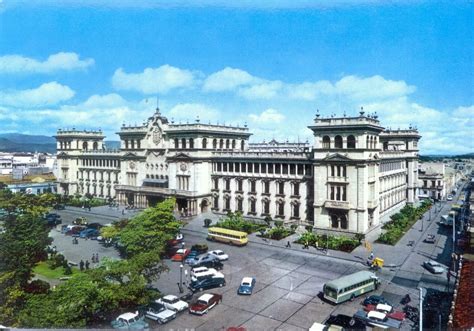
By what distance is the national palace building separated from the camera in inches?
2277

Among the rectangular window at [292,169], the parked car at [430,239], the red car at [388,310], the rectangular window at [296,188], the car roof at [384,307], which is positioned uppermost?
the rectangular window at [292,169]

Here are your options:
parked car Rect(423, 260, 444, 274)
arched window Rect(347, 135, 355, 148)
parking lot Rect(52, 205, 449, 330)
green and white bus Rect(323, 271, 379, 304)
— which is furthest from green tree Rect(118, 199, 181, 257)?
parked car Rect(423, 260, 444, 274)

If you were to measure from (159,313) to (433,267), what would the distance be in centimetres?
3031

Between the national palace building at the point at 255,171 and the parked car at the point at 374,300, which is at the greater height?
Result: the national palace building at the point at 255,171

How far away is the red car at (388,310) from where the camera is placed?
103 feet

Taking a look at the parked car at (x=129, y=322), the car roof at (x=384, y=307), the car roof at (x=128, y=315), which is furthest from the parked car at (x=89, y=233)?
the car roof at (x=384, y=307)

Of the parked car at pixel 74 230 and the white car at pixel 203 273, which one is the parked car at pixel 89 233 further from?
the white car at pixel 203 273

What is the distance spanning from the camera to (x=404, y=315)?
3184cm

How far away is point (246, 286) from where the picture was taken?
37062mm

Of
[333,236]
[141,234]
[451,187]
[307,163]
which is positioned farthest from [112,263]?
[451,187]

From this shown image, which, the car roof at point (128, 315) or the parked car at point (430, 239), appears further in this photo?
the parked car at point (430, 239)

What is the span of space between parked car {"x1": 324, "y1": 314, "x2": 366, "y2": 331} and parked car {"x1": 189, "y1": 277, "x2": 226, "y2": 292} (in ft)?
40.0

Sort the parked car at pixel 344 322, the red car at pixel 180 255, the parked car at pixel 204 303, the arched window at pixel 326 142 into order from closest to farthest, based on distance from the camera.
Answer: the parked car at pixel 344 322 → the parked car at pixel 204 303 → the red car at pixel 180 255 → the arched window at pixel 326 142

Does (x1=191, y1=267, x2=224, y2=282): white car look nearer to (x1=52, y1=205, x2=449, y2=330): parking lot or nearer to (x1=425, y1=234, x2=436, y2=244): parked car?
(x1=52, y1=205, x2=449, y2=330): parking lot
